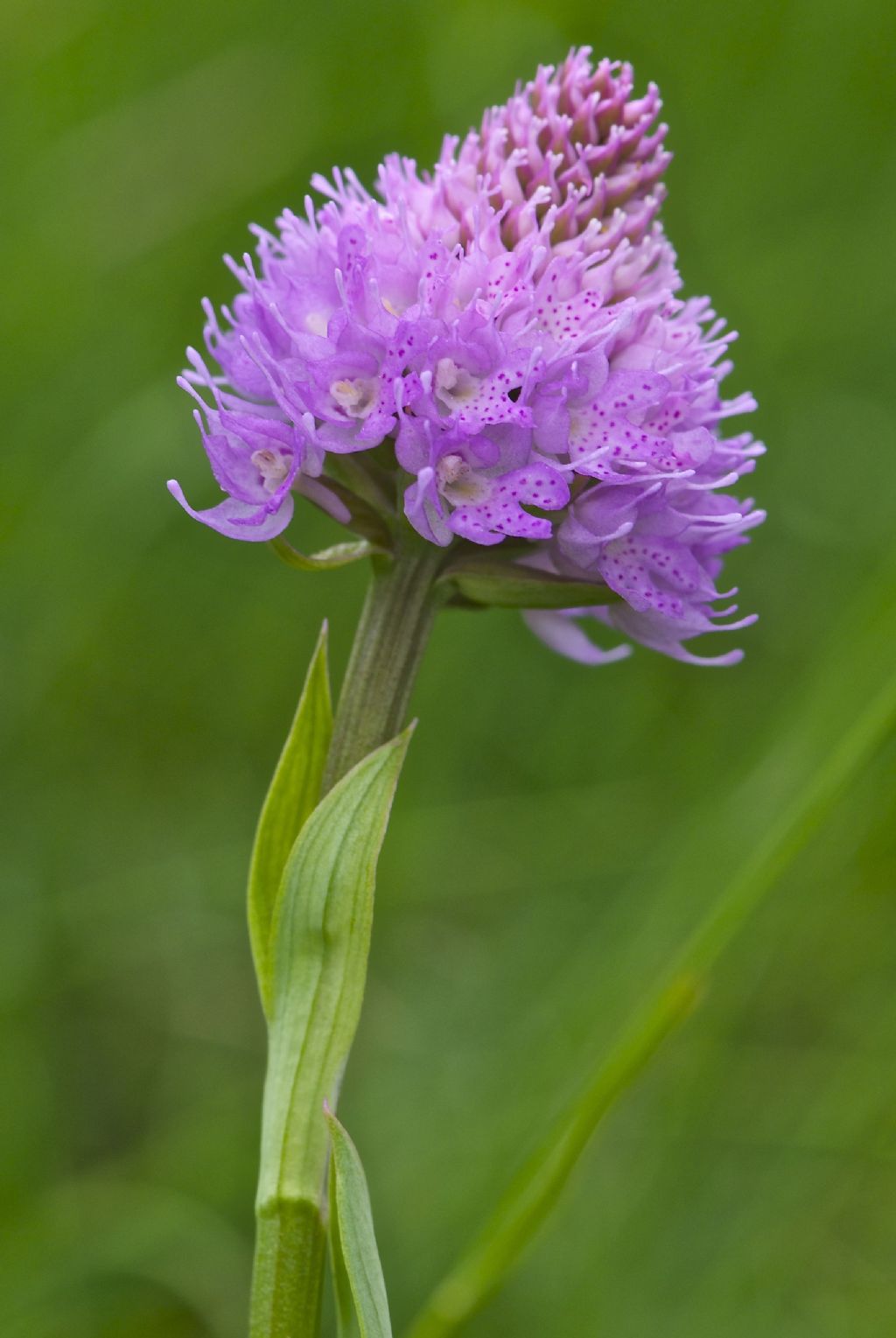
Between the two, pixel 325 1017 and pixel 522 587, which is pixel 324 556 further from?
pixel 325 1017

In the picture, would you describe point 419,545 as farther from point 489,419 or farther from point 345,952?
point 345,952

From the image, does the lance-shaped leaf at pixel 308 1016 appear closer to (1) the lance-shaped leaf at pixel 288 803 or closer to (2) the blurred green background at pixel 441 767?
(1) the lance-shaped leaf at pixel 288 803

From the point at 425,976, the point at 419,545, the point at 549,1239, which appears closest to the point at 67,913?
the point at 425,976

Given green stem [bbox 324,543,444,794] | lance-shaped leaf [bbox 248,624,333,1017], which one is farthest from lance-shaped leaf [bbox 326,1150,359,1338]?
green stem [bbox 324,543,444,794]

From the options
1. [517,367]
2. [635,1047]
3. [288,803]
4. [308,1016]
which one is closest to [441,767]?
[288,803]

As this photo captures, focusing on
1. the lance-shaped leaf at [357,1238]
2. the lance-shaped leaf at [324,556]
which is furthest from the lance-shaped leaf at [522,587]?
the lance-shaped leaf at [357,1238]
